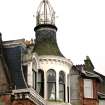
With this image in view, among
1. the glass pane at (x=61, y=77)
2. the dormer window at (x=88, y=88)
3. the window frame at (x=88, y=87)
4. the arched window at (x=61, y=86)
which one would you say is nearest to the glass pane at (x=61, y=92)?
the arched window at (x=61, y=86)

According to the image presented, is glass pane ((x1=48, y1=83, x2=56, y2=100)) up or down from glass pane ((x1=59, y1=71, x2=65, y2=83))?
down

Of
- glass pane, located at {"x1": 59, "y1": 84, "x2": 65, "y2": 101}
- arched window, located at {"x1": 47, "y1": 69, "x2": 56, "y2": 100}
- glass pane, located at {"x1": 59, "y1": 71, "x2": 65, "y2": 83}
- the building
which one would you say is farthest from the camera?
glass pane, located at {"x1": 59, "y1": 84, "x2": 65, "y2": 101}

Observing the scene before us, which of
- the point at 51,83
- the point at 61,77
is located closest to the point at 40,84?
the point at 51,83

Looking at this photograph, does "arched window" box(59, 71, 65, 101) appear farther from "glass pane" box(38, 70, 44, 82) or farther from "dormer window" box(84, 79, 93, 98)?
"dormer window" box(84, 79, 93, 98)

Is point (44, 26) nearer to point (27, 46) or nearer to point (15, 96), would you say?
point (27, 46)

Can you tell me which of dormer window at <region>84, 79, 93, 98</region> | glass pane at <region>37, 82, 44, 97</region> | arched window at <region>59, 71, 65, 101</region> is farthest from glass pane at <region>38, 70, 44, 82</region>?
dormer window at <region>84, 79, 93, 98</region>

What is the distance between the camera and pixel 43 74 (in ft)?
167

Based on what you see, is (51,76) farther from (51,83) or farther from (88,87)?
(88,87)

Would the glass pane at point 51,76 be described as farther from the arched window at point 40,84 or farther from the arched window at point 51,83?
the arched window at point 40,84

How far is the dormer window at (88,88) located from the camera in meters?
59.4

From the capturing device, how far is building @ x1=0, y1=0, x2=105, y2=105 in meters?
44.5

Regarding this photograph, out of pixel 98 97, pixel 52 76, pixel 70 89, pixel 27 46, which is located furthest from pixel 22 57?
pixel 98 97

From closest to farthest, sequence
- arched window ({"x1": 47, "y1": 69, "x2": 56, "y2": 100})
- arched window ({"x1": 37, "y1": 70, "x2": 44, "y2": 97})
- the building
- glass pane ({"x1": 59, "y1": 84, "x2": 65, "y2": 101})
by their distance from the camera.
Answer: the building
arched window ({"x1": 37, "y1": 70, "x2": 44, "y2": 97})
arched window ({"x1": 47, "y1": 69, "x2": 56, "y2": 100})
glass pane ({"x1": 59, "y1": 84, "x2": 65, "y2": 101})

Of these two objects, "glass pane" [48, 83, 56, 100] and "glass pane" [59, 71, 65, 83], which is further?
"glass pane" [59, 71, 65, 83]
